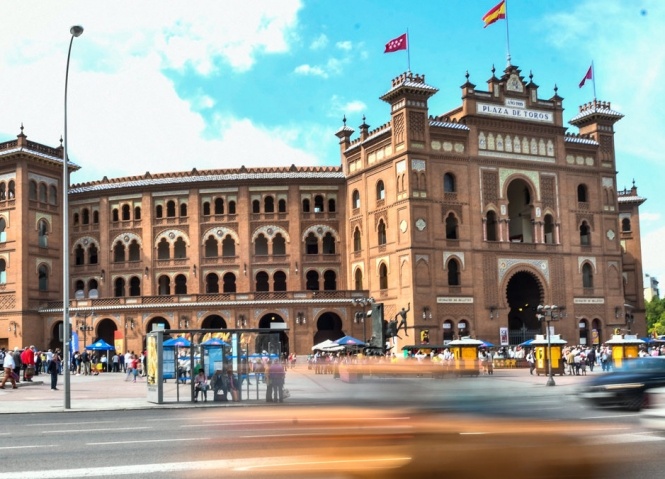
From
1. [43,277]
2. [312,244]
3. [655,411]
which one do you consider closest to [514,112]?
[312,244]

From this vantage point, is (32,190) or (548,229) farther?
(32,190)

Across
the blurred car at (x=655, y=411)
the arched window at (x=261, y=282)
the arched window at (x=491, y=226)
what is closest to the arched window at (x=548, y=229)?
the arched window at (x=491, y=226)

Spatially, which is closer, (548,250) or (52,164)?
(548,250)

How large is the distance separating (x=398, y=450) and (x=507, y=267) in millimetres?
49665

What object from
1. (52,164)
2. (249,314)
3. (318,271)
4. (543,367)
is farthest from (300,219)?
(543,367)

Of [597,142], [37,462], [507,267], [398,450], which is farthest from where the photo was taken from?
[597,142]

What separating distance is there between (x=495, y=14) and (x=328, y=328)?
24.6m

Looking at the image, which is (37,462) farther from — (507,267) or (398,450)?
(507,267)

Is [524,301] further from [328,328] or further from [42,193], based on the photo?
[42,193]

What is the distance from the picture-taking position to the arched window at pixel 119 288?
64.6m

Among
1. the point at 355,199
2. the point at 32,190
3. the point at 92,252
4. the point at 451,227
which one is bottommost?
the point at 92,252

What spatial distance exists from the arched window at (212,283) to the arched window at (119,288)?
6.94m

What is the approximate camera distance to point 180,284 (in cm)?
6366

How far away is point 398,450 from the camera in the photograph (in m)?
7.90
